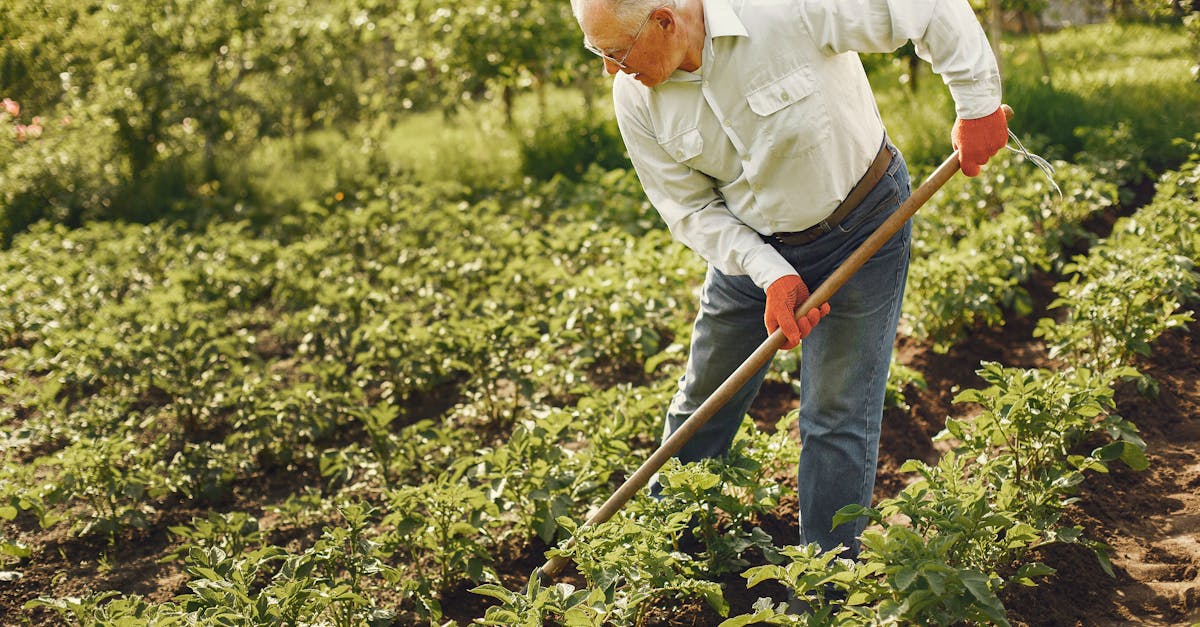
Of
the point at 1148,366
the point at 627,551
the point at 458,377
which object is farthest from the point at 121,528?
the point at 1148,366

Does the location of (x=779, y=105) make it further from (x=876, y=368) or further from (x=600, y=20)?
(x=876, y=368)

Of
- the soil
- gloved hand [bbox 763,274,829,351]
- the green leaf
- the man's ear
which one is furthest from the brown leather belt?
the soil

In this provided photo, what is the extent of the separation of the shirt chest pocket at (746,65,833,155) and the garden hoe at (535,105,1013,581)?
283 millimetres

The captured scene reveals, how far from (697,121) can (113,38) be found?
7075 mm

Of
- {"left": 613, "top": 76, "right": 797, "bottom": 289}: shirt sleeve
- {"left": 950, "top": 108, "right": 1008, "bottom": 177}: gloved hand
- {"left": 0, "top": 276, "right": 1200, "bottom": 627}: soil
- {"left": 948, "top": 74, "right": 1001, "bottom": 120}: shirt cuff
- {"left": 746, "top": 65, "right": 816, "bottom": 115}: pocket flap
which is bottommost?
{"left": 0, "top": 276, "right": 1200, "bottom": 627}: soil

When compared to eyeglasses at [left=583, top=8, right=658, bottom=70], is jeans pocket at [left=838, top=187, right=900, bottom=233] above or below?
below

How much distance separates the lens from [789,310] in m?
2.69

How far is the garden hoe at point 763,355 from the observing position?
8.73ft

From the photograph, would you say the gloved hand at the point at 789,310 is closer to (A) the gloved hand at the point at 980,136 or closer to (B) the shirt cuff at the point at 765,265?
(B) the shirt cuff at the point at 765,265

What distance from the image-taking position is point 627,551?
9.07 feet

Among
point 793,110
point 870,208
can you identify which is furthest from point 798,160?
point 870,208

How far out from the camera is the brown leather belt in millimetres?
2727

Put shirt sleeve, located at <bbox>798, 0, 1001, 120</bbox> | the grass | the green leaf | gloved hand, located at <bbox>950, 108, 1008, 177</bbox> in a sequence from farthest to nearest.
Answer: the grass
gloved hand, located at <bbox>950, 108, 1008, 177</bbox>
shirt sleeve, located at <bbox>798, 0, 1001, 120</bbox>
the green leaf

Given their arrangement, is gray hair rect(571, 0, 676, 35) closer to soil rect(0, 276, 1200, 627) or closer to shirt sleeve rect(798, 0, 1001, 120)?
shirt sleeve rect(798, 0, 1001, 120)
